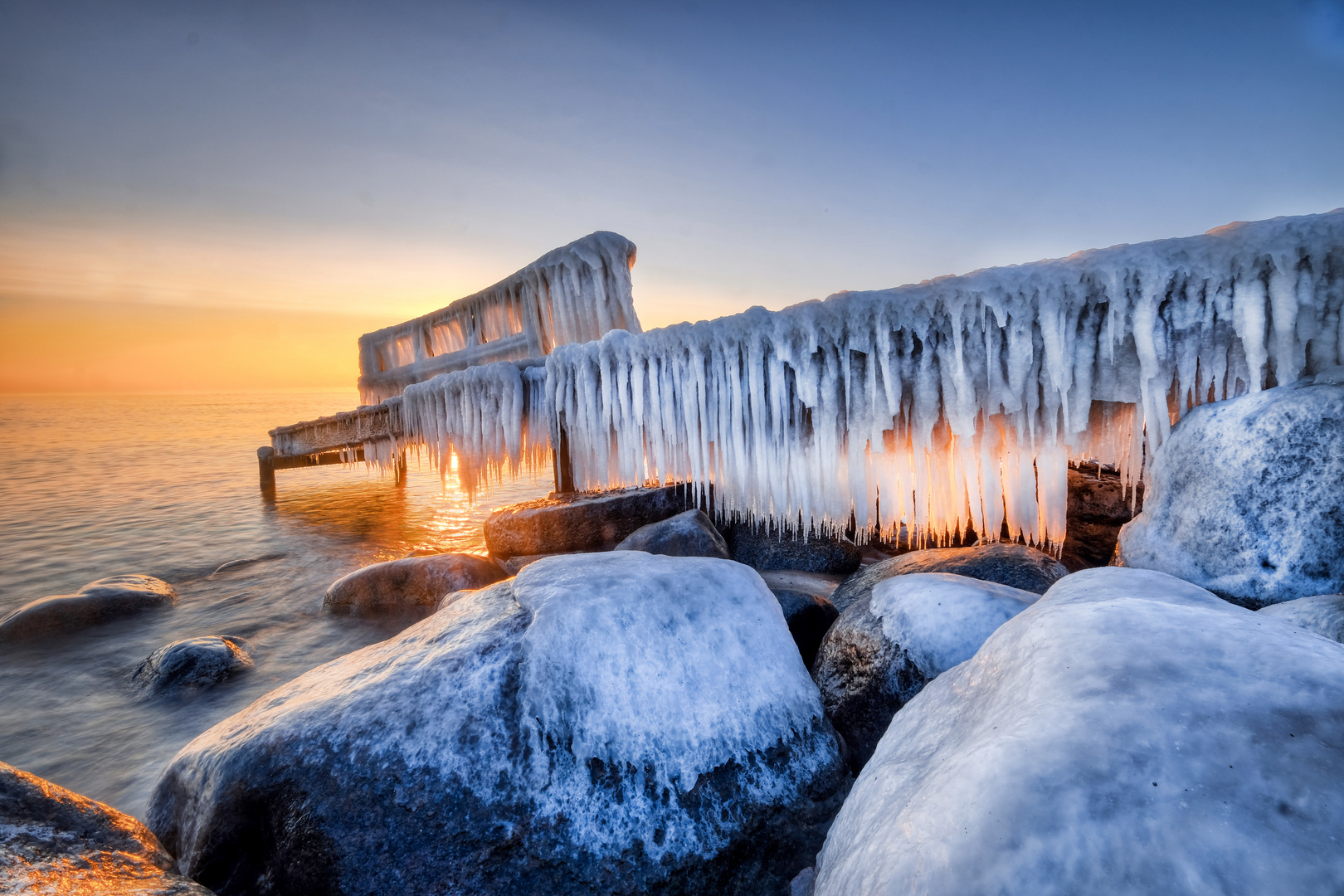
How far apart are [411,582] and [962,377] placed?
494cm

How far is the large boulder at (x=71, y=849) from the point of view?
1.47m

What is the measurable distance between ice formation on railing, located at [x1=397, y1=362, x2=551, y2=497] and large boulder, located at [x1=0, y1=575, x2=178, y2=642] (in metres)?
3.20

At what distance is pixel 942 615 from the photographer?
2477 mm

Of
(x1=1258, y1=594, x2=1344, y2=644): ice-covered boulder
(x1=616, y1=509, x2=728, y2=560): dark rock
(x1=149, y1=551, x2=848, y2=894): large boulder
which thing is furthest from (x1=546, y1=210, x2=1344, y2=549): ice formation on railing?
(x1=149, y1=551, x2=848, y2=894): large boulder

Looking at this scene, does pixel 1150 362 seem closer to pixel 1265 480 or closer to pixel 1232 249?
pixel 1232 249

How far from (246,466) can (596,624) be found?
63.8 feet

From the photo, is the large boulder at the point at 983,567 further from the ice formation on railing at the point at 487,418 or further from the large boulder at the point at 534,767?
the ice formation on railing at the point at 487,418

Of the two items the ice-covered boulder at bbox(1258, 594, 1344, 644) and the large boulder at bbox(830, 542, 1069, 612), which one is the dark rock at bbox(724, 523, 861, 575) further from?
the ice-covered boulder at bbox(1258, 594, 1344, 644)

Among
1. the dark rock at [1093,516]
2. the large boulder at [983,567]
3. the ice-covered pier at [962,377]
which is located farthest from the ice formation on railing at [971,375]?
the dark rock at [1093,516]

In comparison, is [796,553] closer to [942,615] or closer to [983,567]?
[983,567]

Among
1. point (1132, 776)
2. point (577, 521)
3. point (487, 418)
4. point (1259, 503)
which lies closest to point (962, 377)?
point (1259, 503)

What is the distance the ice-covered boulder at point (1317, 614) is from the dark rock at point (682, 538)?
11.0 feet

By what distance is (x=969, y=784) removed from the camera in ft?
3.54

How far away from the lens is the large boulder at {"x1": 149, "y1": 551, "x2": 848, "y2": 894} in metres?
1.81
